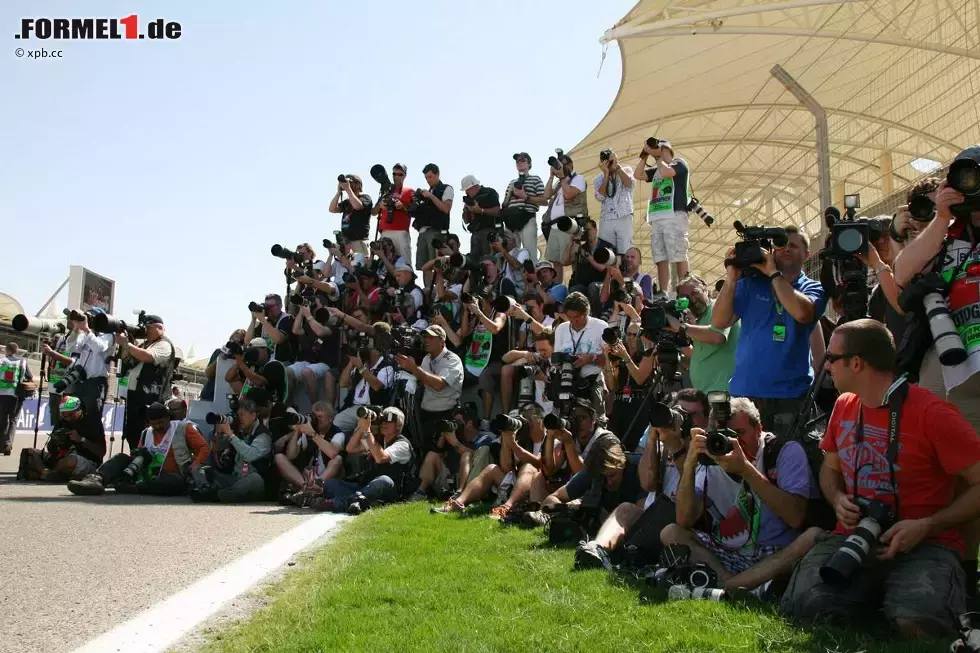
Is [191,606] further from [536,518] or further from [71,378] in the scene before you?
[71,378]

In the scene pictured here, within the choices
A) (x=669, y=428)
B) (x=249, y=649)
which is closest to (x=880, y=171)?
(x=669, y=428)

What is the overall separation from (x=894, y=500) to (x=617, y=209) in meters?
7.77

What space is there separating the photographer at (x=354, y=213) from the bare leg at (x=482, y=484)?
679 cm

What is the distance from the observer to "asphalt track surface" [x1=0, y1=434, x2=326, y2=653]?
4.04m

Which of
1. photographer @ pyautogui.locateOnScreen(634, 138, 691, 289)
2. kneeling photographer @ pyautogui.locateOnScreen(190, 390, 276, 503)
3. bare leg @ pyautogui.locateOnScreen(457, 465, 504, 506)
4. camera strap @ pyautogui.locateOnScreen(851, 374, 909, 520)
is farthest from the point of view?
photographer @ pyautogui.locateOnScreen(634, 138, 691, 289)

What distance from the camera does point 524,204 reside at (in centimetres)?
1262

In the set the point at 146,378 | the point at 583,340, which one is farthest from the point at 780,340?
the point at 146,378

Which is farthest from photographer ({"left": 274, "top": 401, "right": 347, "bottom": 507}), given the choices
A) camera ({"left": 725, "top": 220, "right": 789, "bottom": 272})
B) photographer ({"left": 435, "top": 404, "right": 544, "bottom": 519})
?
camera ({"left": 725, "top": 220, "right": 789, "bottom": 272})

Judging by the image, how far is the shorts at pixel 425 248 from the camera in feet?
44.0

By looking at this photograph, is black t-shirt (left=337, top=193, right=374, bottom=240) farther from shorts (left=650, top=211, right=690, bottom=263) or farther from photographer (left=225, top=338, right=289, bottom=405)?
shorts (left=650, top=211, right=690, bottom=263)

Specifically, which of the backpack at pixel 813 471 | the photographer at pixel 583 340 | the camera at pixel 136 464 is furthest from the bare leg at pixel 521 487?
the camera at pixel 136 464

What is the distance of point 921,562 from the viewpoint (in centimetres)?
370

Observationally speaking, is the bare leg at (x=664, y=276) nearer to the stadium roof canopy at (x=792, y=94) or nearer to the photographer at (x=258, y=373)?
the photographer at (x=258, y=373)

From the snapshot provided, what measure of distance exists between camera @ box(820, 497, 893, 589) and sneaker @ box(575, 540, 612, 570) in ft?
5.33
